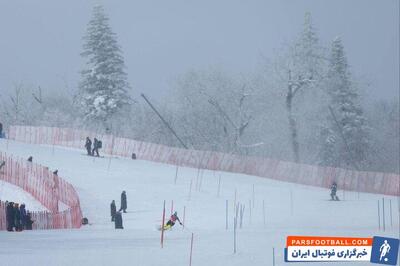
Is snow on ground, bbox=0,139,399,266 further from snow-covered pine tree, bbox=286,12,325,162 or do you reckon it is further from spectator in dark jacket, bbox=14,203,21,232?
snow-covered pine tree, bbox=286,12,325,162

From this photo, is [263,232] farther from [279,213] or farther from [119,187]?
[119,187]

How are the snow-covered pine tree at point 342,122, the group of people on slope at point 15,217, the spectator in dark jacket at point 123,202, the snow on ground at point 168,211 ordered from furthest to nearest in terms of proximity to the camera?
the snow-covered pine tree at point 342,122
the spectator in dark jacket at point 123,202
the group of people on slope at point 15,217
the snow on ground at point 168,211

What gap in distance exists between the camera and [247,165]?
185 feet

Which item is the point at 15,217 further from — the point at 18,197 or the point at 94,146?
the point at 94,146

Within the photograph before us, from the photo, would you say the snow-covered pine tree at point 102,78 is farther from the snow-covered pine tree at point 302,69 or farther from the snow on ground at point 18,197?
the snow on ground at point 18,197

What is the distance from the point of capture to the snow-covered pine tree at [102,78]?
2618 inches

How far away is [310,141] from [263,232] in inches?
1682

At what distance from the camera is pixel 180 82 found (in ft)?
294

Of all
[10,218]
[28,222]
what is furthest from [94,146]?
[10,218]

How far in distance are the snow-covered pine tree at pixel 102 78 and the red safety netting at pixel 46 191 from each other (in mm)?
25865

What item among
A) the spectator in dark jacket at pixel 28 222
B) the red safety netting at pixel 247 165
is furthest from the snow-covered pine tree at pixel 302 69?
the spectator in dark jacket at pixel 28 222

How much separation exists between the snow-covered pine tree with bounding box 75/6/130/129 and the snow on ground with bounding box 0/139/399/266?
38.8ft

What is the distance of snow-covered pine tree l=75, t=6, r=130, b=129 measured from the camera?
6650 cm

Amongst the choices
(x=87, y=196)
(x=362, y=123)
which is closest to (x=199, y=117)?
(x=362, y=123)
